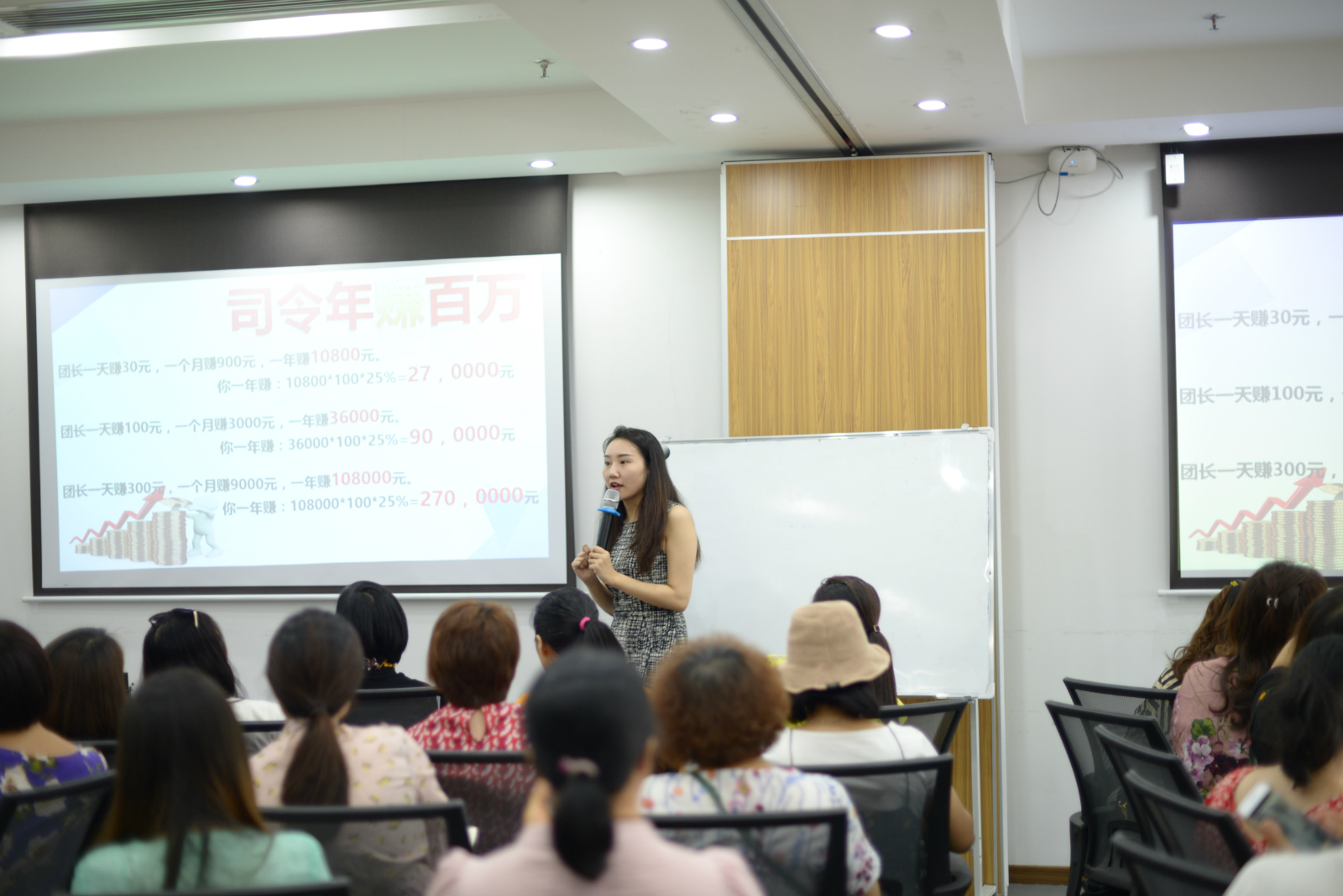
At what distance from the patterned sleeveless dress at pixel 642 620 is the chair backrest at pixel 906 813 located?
157cm

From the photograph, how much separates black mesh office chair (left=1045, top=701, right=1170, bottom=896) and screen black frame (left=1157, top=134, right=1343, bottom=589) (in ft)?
5.87


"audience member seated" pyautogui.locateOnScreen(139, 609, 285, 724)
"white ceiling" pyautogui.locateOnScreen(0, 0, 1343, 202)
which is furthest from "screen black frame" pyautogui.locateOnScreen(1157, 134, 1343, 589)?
"audience member seated" pyautogui.locateOnScreen(139, 609, 285, 724)

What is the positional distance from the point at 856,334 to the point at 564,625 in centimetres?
213

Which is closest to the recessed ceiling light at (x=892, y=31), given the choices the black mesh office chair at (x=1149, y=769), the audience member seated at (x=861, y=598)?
the audience member seated at (x=861, y=598)

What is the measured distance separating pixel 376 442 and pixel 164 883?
3.69m

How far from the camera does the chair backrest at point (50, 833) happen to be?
6.51 feet

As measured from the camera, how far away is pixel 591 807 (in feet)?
4.00


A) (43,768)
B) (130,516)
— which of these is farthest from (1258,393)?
(130,516)

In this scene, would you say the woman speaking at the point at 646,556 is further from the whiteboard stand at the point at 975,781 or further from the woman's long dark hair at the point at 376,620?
the whiteboard stand at the point at 975,781

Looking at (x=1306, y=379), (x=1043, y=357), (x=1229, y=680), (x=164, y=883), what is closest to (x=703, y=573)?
(x=1043, y=357)

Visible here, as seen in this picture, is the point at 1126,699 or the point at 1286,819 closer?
the point at 1286,819

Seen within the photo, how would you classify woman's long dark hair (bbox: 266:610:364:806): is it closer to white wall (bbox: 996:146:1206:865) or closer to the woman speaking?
the woman speaking

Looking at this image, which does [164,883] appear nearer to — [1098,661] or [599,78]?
[599,78]

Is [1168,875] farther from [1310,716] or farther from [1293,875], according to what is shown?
[1310,716]
